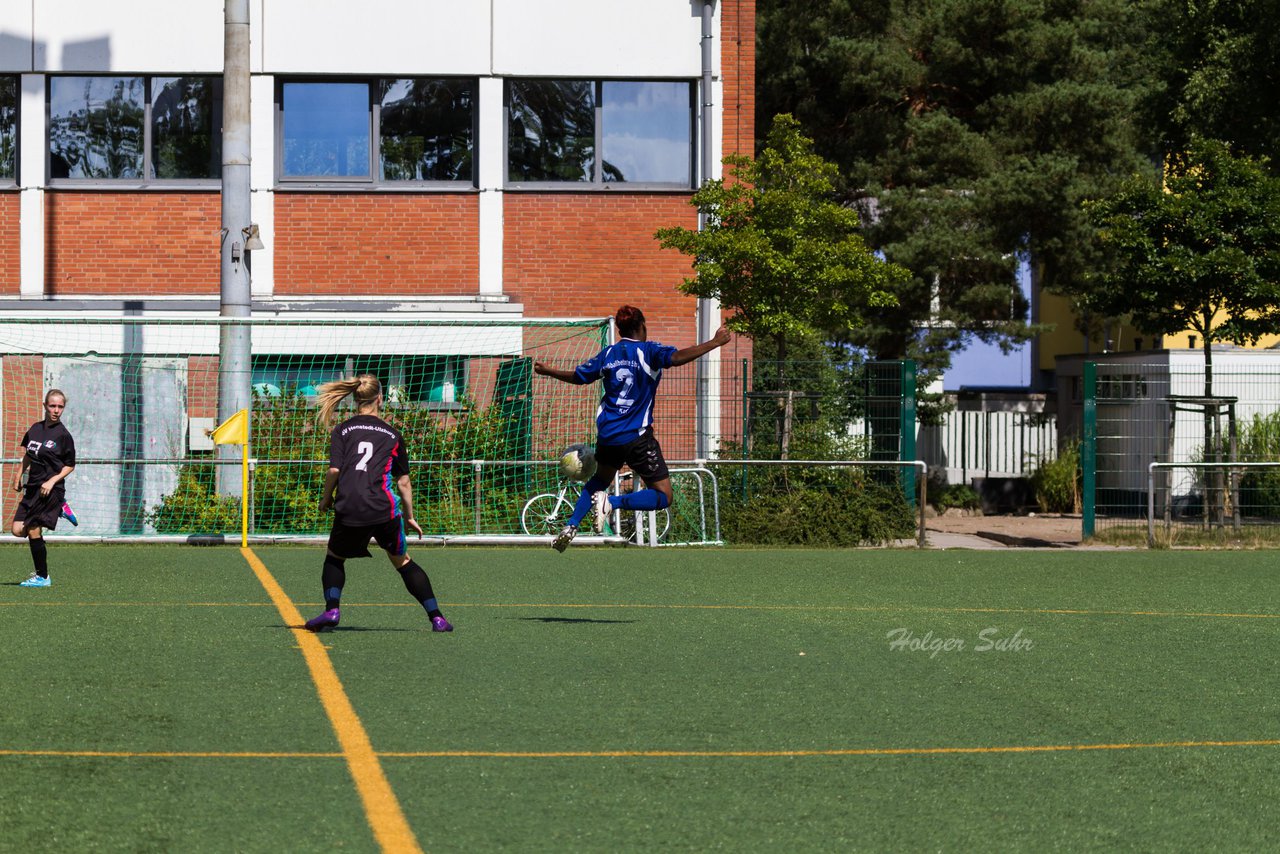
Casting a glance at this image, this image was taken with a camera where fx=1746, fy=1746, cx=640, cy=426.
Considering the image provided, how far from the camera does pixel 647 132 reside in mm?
24984

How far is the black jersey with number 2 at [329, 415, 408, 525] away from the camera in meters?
10.4

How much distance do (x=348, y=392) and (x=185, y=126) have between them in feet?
49.8

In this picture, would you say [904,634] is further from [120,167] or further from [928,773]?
[120,167]

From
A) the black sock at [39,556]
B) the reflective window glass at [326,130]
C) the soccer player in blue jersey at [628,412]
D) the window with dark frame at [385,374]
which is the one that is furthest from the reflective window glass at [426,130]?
the soccer player in blue jersey at [628,412]

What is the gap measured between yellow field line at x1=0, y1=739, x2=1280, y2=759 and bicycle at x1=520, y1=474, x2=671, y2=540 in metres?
13.2

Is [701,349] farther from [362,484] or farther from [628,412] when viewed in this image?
[362,484]

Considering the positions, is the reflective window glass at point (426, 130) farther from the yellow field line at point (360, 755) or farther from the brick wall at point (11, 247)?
the yellow field line at point (360, 755)

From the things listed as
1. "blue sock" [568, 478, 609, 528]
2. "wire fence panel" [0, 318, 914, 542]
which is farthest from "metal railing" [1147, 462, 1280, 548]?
"blue sock" [568, 478, 609, 528]

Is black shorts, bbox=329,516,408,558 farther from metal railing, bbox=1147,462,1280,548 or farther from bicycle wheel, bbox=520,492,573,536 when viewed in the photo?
metal railing, bbox=1147,462,1280,548

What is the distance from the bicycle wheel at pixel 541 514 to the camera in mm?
20562

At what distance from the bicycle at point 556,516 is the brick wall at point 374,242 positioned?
498cm

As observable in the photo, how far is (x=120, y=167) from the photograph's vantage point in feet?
80.5

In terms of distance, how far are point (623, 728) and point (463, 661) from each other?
2214 mm

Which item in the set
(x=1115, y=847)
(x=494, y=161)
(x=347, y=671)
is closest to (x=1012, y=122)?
(x=494, y=161)
